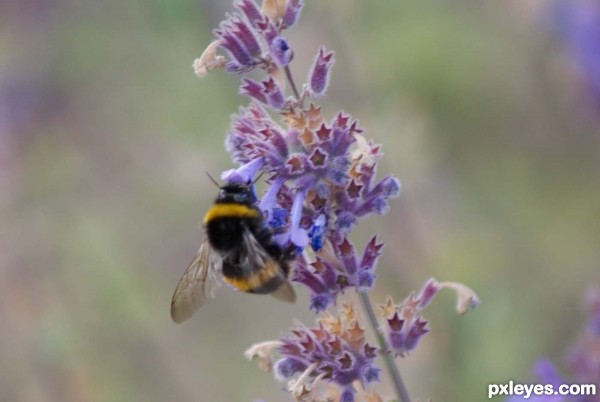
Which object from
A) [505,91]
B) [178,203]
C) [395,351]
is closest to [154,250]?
[178,203]

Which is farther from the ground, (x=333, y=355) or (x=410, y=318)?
(x=410, y=318)

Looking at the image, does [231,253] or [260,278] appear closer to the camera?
[260,278]

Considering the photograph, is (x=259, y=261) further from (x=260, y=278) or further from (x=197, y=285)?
(x=197, y=285)

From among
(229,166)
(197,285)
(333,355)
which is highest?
(229,166)

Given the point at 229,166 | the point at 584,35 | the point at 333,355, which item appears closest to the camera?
the point at 333,355

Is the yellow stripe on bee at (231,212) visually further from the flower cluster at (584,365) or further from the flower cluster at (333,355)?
the flower cluster at (584,365)

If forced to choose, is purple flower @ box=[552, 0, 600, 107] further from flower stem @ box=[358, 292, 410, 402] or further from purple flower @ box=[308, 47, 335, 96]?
flower stem @ box=[358, 292, 410, 402]

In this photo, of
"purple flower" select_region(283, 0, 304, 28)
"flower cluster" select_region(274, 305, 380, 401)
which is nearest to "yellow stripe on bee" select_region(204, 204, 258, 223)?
"flower cluster" select_region(274, 305, 380, 401)

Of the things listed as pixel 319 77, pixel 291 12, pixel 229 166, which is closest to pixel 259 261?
pixel 319 77
